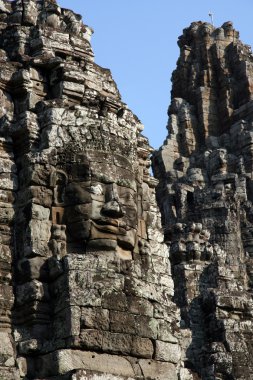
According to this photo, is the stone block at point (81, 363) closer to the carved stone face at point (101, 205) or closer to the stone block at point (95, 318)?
the stone block at point (95, 318)

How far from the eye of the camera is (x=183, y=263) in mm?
22812

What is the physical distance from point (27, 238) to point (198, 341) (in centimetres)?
718

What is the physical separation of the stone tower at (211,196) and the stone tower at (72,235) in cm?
394

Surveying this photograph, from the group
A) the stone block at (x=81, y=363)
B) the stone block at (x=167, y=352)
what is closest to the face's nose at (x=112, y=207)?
the stone block at (x=167, y=352)

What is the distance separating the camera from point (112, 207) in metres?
14.0

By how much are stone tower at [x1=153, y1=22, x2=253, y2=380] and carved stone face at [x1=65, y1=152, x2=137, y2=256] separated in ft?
16.5

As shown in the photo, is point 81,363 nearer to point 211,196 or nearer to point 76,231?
point 76,231

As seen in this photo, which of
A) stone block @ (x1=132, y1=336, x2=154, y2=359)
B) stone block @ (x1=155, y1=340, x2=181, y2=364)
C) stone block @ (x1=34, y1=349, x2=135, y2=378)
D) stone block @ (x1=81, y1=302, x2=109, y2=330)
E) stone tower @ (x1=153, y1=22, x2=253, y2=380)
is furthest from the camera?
stone tower @ (x1=153, y1=22, x2=253, y2=380)

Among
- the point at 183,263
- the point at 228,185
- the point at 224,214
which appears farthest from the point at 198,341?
the point at 228,185

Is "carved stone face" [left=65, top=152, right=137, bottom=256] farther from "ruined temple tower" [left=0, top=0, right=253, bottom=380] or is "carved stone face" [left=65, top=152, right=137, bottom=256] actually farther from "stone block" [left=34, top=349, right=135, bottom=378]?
"stone block" [left=34, top=349, right=135, bottom=378]

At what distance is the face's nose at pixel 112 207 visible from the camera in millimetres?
14031

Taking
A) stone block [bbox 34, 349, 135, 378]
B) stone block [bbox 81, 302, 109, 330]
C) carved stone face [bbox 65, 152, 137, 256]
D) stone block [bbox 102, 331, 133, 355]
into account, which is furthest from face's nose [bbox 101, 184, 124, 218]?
stone block [bbox 34, 349, 135, 378]

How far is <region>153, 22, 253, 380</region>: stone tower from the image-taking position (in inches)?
760

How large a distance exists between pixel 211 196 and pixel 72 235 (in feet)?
77.2
